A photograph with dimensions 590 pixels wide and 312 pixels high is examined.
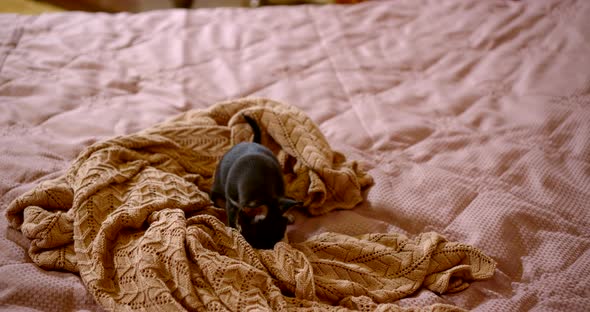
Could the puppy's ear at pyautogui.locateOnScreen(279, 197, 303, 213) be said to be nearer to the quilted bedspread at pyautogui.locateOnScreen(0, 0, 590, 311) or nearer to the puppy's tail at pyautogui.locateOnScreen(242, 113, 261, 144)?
the quilted bedspread at pyautogui.locateOnScreen(0, 0, 590, 311)

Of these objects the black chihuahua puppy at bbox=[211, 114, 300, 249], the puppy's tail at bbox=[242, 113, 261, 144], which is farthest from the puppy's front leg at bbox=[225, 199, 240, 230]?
the puppy's tail at bbox=[242, 113, 261, 144]

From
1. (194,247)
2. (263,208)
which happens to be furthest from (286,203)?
(194,247)

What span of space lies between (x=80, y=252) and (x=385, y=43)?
116 centimetres

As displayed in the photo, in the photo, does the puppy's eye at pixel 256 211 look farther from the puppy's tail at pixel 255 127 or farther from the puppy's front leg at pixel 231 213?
the puppy's tail at pixel 255 127

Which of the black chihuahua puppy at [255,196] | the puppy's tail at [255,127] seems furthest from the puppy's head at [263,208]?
the puppy's tail at [255,127]

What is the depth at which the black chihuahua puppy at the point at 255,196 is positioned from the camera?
93 centimetres

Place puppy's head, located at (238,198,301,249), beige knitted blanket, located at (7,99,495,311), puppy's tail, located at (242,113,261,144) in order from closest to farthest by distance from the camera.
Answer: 1. beige knitted blanket, located at (7,99,495,311)
2. puppy's head, located at (238,198,301,249)
3. puppy's tail, located at (242,113,261,144)

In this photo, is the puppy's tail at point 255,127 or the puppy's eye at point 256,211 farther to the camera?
the puppy's tail at point 255,127

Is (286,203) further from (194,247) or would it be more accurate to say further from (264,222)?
(194,247)

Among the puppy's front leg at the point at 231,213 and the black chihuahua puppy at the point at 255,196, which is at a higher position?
the black chihuahua puppy at the point at 255,196

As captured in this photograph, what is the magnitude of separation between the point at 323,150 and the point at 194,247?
1.25 ft

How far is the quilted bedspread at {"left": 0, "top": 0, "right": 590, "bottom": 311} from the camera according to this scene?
0.84 metres

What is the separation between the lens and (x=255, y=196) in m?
0.94

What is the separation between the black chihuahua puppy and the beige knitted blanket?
1.7 inches
